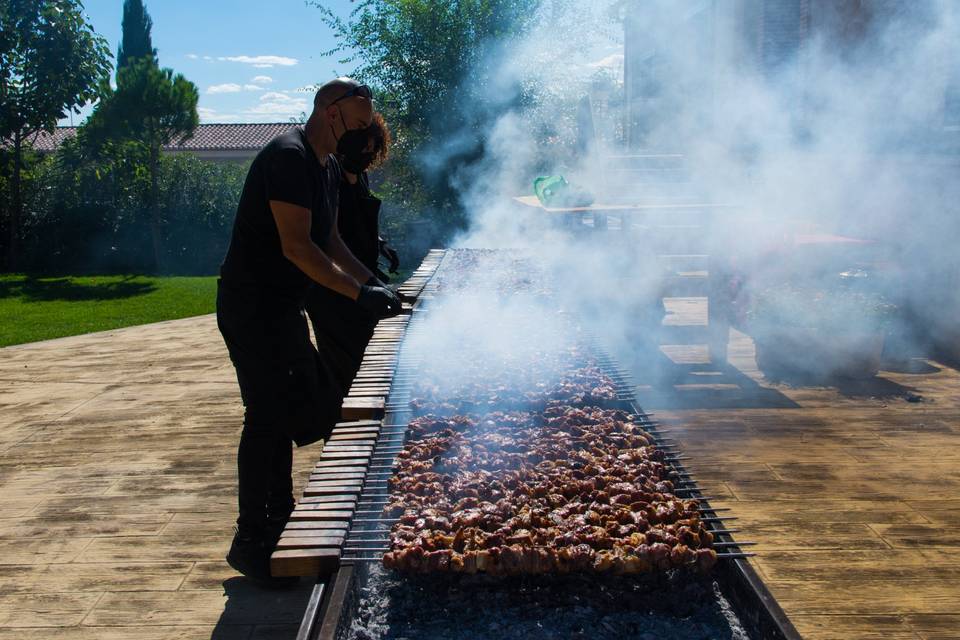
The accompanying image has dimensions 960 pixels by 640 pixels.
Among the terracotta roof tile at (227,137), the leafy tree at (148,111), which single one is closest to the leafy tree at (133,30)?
the terracotta roof tile at (227,137)

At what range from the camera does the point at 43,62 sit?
58.8 feet

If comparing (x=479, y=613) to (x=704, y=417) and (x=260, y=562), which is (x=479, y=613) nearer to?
(x=260, y=562)

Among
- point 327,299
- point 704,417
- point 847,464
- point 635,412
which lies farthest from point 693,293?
point 635,412

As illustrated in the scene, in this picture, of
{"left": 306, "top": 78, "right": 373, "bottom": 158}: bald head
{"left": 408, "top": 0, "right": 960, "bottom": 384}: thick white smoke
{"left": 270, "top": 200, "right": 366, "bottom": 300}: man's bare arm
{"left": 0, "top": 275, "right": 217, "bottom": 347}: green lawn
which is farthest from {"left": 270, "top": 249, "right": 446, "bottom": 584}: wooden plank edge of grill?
{"left": 0, "top": 275, "right": 217, "bottom": 347}: green lawn

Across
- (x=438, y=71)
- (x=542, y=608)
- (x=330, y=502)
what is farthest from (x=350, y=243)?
(x=438, y=71)

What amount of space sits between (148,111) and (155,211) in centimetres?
271

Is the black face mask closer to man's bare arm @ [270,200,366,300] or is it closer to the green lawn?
man's bare arm @ [270,200,366,300]

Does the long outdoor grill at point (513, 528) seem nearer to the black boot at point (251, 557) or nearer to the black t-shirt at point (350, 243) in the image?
A: the black boot at point (251, 557)

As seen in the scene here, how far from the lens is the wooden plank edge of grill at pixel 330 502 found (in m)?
1.96

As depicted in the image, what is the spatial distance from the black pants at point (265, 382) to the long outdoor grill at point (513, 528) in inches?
10.2

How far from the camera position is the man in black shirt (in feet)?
9.96

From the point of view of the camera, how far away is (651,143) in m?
17.7

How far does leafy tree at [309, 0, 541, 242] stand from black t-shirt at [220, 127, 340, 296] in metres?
15.4

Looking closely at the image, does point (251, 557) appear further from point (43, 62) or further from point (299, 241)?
point (43, 62)
